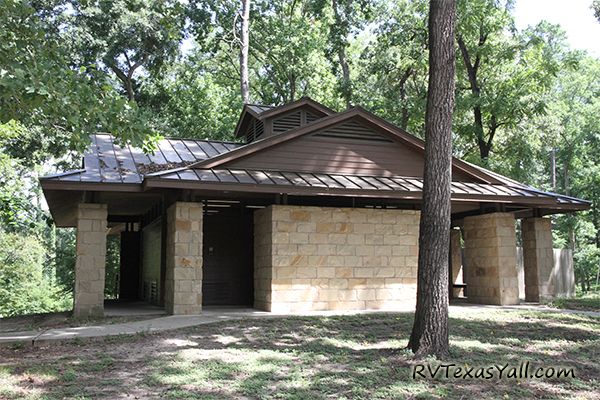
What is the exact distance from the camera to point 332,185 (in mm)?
11867

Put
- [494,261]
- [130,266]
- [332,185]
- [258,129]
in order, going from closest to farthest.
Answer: [332,185] → [494,261] → [258,129] → [130,266]

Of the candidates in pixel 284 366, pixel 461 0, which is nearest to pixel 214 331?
pixel 284 366

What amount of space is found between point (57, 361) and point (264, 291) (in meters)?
5.84

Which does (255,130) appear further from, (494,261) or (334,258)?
(494,261)

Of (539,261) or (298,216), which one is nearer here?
(298,216)

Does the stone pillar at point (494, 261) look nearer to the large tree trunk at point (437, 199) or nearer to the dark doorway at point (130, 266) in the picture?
the large tree trunk at point (437, 199)

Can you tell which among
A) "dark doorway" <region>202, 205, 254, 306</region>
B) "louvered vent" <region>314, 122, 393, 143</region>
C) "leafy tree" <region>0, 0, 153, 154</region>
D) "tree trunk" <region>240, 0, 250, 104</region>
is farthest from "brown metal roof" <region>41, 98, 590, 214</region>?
"tree trunk" <region>240, 0, 250, 104</region>

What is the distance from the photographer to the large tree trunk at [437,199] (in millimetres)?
6883

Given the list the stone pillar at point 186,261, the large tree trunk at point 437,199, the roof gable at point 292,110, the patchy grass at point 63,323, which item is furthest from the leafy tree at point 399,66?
the patchy grass at point 63,323

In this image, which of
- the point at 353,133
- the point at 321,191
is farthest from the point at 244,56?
the point at 321,191

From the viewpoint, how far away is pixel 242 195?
41.2ft

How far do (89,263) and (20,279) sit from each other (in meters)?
18.9

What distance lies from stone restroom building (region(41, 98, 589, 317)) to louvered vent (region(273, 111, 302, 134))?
29 millimetres

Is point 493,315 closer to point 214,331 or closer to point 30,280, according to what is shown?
point 214,331
